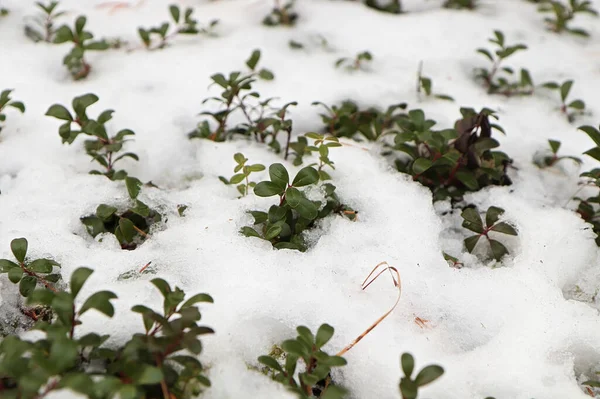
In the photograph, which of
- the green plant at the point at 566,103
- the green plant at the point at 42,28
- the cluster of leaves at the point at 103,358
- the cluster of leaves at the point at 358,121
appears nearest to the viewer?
the cluster of leaves at the point at 103,358

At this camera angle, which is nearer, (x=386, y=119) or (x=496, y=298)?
(x=496, y=298)

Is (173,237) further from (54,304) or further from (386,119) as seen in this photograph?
(386,119)

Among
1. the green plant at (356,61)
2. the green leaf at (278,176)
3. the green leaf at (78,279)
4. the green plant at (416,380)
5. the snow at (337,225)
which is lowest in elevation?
the snow at (337,225)

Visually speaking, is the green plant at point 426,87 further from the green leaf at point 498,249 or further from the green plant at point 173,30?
the green plant at point 173,30

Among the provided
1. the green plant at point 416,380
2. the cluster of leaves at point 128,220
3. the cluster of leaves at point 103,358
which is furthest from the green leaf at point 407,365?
the cluster of leaves at point 128,220

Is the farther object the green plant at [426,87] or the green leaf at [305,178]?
the green plant at [426,87]

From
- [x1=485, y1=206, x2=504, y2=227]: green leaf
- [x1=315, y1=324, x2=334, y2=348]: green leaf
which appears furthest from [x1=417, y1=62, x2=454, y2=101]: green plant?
[x1=315, y1=324, x2=334, y2=348]: green leaf

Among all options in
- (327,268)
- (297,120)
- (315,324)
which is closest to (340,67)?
(297,120)
